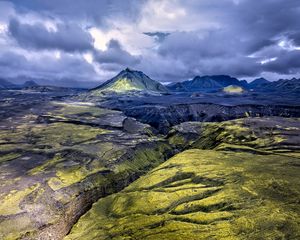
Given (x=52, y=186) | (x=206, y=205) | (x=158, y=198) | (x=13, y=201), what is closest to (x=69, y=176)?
(x=52, y=186)

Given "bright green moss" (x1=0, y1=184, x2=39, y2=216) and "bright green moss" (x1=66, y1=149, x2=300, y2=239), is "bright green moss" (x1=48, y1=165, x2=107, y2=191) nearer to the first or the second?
"bright green moss" (x1=0, y1=184, x2=39, y2=216)

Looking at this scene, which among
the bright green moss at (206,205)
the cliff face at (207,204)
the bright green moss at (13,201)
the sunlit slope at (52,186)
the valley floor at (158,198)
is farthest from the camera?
the bright green moss at (13,201)

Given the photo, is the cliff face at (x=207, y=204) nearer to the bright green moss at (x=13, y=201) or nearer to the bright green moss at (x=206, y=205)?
the bright green moss at (x=206, y=205)

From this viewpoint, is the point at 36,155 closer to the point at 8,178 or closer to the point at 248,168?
the point at 8,178

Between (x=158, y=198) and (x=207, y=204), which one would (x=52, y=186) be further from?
(x=207, y=204)

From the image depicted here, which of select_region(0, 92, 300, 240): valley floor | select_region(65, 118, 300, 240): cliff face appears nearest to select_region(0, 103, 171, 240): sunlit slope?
select_region(0, 92, 300, 240): valley floor

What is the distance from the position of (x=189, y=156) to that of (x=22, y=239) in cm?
10121

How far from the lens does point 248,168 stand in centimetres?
14300

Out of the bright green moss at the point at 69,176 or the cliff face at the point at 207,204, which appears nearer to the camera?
the cliff face at the point at 207,204

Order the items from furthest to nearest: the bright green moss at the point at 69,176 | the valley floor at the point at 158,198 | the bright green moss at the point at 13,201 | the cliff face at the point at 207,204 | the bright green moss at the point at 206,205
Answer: the bright green moss at the point at 69,176 < the bright green moss at the point at 13,201 < the valley floor at the point at 158,198 < the cliff face at the point at 207,204 < the bright green moss at the point at 206,205

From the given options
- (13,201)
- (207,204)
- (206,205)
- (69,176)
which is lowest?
(69,176)

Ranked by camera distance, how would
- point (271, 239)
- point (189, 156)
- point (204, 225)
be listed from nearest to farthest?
point (271, 239) → point (204, 225) → point (189, 156)

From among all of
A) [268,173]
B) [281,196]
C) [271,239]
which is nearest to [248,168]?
[268,173]

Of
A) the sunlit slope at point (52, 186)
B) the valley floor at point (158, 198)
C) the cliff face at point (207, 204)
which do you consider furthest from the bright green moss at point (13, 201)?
the cliff face at point (207, 204)
